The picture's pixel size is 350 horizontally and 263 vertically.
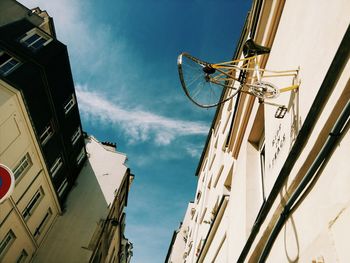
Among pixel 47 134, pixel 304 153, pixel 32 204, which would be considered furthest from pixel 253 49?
pixel 32 204

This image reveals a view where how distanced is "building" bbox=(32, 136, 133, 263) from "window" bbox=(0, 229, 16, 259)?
3.45 metres

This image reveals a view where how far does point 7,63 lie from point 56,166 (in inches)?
306

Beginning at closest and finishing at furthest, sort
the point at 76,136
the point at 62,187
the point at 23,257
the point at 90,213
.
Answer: the point at 23,257 → the point at 62,187 → the point at 90,213 → the point at 76,136

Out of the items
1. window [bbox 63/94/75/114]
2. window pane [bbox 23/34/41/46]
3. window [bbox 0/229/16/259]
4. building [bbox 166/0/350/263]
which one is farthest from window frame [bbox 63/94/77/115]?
building [bbox 166/0/350/263]

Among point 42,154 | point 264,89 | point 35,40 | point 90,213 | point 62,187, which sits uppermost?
point 35,40

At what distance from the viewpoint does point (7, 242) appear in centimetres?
1512

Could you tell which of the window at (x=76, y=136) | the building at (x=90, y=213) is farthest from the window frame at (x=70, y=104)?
the building at (x=90, y=213)

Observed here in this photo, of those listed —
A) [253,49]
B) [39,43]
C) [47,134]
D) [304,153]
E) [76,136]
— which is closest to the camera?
[304,153]

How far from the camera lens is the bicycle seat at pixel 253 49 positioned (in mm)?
6756

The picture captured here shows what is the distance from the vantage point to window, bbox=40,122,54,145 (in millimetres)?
17125

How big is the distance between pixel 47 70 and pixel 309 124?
53.6 feet

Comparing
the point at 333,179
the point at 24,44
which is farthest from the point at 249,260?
the point at 24,44

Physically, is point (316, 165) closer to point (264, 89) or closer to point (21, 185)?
point (264, 89)

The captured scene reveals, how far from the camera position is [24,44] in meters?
16.1
